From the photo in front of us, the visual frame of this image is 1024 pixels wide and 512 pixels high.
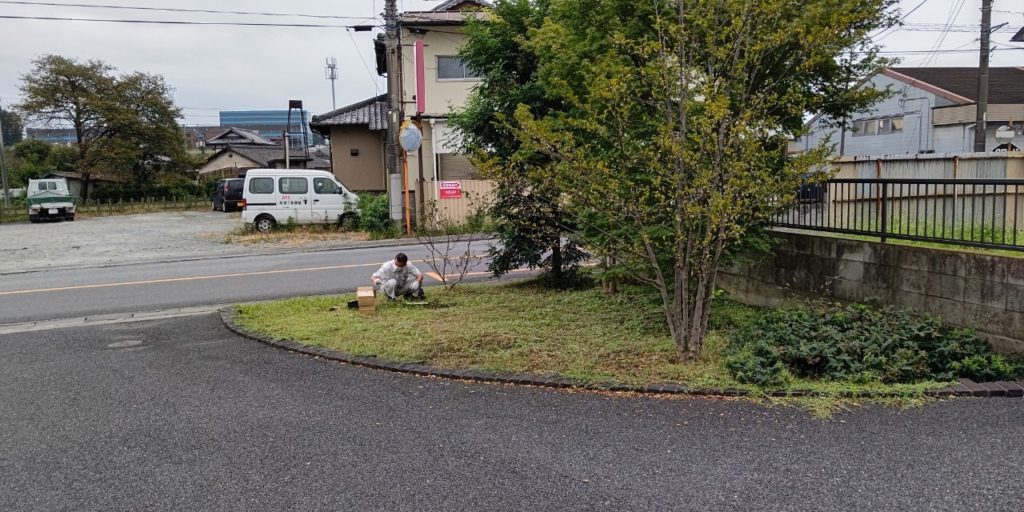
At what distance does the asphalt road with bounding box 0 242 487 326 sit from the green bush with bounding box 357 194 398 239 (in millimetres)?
3408

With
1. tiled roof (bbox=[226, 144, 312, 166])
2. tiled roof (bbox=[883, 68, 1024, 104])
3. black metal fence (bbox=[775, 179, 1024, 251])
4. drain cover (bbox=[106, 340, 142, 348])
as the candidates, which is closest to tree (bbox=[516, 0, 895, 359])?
black metal fence (bbox=[775, 179, 1024, 251])

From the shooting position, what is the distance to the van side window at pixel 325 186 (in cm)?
2172

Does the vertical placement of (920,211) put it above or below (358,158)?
below

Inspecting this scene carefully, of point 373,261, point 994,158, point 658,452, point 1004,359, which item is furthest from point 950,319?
point 373,261

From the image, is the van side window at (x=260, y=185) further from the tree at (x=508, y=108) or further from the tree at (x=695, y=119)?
the tree at (x=695, y=119)

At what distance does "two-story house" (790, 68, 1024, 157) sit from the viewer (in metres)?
34.5

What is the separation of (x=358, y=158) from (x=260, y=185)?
12.1m

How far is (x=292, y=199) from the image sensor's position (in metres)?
21.5

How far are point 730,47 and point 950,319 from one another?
305 centimetres

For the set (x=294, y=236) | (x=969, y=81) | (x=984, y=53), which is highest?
(x=969, y=81)

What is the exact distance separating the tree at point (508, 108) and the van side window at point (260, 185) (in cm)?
1189

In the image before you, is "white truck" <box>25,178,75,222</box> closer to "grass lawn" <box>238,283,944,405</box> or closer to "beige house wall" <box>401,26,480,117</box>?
"beige house wall" <box>401,26,480,117</box>

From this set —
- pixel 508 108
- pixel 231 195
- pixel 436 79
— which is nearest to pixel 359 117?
pixel 436 79

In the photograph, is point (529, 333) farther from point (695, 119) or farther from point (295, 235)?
Answer: point (295, 235)
